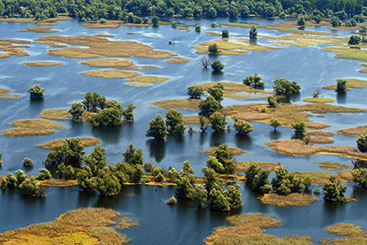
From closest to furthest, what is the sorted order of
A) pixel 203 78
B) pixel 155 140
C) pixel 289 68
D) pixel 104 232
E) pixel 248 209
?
pixel 104 232
pixel 248 209
pixel 155 140
pixel 203 78
pixel 289 68

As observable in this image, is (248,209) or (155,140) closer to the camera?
(248,209)

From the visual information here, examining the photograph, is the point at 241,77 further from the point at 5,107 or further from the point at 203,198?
the point at 203,198

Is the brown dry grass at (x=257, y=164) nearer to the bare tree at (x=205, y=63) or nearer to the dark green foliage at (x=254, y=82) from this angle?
the dark green foliage at (x=254, y=82)

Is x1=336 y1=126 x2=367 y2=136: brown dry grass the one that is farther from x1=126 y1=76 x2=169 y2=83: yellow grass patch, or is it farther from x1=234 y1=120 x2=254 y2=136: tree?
x1=126 y1=76 x2=169 y2=83: yellow grass patch

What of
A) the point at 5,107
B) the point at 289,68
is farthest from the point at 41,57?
the point at 289,68

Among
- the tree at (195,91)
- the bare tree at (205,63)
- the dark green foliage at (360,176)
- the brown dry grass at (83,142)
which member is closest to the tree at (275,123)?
the tree at (195,91)
